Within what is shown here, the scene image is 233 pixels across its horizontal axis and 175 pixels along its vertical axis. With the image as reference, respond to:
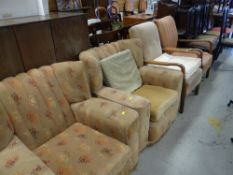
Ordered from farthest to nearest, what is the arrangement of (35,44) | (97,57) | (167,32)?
(167,32), (97,57), (35,44)

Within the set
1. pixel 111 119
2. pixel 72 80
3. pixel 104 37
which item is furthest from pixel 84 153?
pixel 104 37

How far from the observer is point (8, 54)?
4.42 ft

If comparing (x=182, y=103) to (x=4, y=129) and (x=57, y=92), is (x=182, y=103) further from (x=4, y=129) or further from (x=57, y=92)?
(x=4, y=129)

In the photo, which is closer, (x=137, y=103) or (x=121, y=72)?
(x=137, y=103)

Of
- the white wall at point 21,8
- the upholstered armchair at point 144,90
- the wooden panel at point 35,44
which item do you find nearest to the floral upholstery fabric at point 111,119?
the upholstered armchair at point 144,90

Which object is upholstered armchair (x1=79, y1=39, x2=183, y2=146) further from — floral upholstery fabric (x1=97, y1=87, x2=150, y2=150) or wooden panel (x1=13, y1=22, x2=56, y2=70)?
Answer: wooden panel (x1=13, y1=22, x2=56, y2=70)

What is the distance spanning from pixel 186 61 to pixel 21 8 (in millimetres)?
1927

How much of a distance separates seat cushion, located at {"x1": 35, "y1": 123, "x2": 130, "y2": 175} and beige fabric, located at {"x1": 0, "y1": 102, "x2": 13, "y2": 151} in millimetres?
219

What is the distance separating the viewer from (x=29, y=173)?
979 millimetres

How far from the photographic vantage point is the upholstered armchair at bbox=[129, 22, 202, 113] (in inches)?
90.8

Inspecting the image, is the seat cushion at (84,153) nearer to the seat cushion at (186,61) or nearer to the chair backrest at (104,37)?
the chair backrest at (104,37)

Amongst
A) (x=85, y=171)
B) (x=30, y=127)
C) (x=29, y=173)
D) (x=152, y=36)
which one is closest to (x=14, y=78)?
(x=30, y=127)

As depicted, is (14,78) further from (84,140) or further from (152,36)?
(152,36)

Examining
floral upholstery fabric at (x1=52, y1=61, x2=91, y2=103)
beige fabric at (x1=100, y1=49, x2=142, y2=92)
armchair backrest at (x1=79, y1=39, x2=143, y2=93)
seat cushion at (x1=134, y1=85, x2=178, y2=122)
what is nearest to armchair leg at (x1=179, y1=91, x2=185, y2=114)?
seat cushion at (x1=134, y1=85, x2=178, y2=122)
